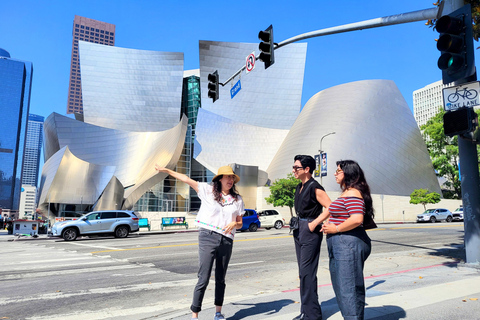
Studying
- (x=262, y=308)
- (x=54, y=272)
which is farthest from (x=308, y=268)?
(x=54, y=272)

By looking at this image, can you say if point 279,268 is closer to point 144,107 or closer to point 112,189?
point 112,189

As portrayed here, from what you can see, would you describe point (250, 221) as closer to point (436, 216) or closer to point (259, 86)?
point (436, 216)

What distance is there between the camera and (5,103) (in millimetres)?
168625

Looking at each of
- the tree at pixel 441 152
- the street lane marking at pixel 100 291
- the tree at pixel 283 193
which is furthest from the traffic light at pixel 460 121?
the tree at pixel 441 152

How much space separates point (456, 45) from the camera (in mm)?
6320

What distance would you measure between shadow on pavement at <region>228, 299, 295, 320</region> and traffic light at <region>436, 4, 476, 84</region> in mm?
4910

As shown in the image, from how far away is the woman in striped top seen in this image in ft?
11.3

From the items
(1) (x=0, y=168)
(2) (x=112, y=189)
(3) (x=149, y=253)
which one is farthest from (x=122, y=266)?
(1) (x=0, y=168)

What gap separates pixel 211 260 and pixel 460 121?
16.6ft

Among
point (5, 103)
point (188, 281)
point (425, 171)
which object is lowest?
point (188, 281)

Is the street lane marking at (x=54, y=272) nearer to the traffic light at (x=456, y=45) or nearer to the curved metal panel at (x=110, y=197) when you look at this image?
the traffic light at (x=456, y=45)

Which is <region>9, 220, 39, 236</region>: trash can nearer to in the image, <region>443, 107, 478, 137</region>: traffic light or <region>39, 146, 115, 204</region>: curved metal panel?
<region>39, 146, 115, 204</region>: curved metal panel

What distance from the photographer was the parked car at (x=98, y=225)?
19.2m

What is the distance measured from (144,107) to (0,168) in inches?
5277
